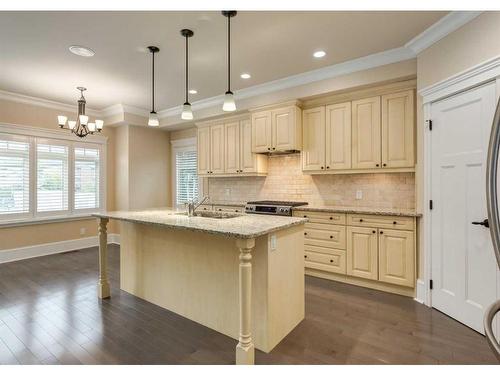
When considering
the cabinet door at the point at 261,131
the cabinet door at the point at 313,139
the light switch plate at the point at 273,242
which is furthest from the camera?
the cabinet door at the point at 261,131

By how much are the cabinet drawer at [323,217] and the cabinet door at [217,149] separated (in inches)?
77.0

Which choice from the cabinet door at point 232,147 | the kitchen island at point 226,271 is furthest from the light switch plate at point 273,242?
the cabinet door at point 232,147

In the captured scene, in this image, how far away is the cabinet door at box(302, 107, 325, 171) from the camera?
4.21 m

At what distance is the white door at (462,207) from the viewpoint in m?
2.44

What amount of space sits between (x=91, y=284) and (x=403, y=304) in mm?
3834

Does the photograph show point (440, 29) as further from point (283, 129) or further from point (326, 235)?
point (326, 235)

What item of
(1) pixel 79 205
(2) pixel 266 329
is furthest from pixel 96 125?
(2) pixel 266 329

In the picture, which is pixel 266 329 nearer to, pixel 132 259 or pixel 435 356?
pixel 435 356

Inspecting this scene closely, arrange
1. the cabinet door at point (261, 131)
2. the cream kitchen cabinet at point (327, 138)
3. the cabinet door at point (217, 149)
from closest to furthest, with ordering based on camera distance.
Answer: the cream kitchen cabinet at point (327, 138)
the cabinet door at point (261, 131)
the cabinet door at point (217, 149)

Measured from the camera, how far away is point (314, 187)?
460cm

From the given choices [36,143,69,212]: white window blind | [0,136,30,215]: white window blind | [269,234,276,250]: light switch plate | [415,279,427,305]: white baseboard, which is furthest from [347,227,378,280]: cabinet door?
[0,136,30,215]: white window blind

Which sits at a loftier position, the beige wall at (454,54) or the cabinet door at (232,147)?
the beige wall at (454,54)

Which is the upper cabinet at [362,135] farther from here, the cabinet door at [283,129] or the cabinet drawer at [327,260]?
the cabinet drawer at [327,260]

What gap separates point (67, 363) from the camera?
2068mm
